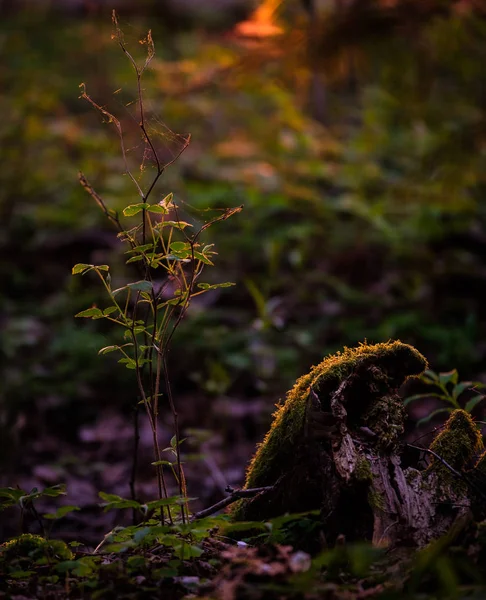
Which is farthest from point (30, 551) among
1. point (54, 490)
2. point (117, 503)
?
point (117, 503)

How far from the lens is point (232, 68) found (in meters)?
5.69

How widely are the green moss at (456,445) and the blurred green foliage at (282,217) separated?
1481 millimetres

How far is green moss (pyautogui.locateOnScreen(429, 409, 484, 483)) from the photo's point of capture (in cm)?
195

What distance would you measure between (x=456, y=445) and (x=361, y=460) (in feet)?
1.36

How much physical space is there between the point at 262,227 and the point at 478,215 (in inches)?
93.3

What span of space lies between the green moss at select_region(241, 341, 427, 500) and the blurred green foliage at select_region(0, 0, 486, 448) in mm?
1365

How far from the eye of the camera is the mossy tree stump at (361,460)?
5.78 ft

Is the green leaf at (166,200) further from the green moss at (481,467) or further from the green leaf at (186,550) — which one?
the green moss at (481,467)

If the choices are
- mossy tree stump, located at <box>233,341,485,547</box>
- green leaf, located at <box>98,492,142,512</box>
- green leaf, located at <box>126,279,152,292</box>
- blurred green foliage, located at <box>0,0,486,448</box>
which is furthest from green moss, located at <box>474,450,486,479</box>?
blurred green foliage, located at <box>0,0,486,448</box>

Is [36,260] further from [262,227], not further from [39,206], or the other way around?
[262,227]

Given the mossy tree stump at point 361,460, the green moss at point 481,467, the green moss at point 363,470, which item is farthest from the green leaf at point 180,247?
the green moss at point 481,467

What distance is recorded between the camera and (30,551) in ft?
6.22

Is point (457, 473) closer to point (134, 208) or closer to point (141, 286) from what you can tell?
point (141, 286)

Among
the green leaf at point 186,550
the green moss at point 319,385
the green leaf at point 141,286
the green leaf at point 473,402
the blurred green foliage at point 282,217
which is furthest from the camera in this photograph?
the blurred green foliage at point 282,217
